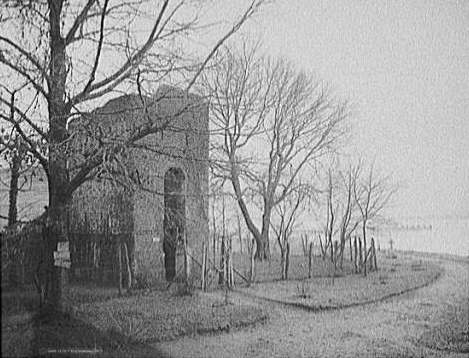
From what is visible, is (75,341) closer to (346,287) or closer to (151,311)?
(151,311)

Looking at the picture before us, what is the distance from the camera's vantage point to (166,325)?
329 inches

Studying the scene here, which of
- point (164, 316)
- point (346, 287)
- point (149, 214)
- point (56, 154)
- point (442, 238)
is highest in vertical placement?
point (56, 154)

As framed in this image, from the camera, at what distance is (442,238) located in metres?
15.4

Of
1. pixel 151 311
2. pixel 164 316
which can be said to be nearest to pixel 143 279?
pixel 151 311

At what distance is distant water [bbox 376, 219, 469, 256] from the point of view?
13.5m

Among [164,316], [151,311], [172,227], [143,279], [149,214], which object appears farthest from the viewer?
[149,214]

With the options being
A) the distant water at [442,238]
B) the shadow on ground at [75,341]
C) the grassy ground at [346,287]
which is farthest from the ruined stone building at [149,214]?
the distant water at [442,238]

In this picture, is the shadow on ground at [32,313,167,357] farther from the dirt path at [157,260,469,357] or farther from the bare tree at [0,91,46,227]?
the bare tree at [0,91,46,227]

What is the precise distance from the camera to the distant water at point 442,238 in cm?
1350

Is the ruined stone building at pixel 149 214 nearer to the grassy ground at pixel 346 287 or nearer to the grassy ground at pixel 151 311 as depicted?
the grassy ground at pixel 151 311

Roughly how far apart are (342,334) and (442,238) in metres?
8.58

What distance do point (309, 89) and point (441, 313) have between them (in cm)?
1510

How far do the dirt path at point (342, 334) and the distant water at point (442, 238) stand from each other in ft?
6.83

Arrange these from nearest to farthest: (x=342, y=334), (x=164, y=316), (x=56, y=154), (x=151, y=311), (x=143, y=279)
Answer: (x=56, y=154), (x=342, y=334), (x=164, y=316), (x=151, y=311), (x=143, y=279)
